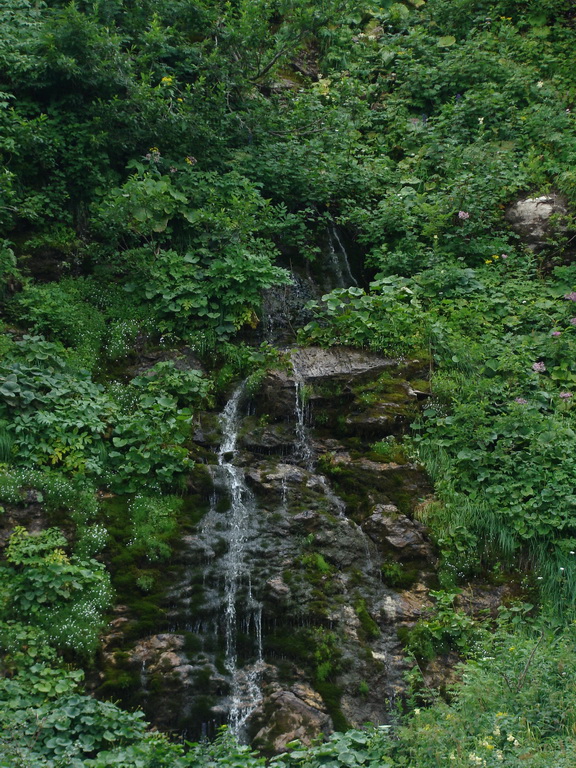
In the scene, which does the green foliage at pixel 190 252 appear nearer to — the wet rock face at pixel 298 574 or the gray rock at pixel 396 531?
the wet rock face at pixel 298 574

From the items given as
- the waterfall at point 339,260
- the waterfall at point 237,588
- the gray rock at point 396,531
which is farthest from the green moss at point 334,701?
the waterfall at point 339,260

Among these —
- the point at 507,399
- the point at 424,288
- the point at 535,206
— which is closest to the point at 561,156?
the point at 535,206

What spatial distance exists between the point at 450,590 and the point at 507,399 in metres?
2.56

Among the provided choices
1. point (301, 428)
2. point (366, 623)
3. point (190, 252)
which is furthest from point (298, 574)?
point (190, 252)

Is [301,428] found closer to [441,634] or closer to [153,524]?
[153,524]

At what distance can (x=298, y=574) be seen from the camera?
695cm

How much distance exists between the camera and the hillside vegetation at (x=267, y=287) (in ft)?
18.5

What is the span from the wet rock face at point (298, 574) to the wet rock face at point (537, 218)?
11.4 ft

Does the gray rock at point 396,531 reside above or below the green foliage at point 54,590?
above

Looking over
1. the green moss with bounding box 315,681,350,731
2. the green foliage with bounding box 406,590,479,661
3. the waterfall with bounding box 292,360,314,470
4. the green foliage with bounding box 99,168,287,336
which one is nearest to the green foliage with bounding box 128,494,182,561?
the waterfall with bounding box 292,360,314,470

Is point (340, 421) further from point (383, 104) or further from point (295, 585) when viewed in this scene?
point (383, 104)

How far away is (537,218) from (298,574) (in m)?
7.10

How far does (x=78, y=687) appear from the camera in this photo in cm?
591

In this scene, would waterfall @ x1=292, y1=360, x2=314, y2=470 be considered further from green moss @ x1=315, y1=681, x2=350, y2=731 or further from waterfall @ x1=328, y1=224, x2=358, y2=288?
waterfall @ x1=328, y1=224, x2=358, y2=288
